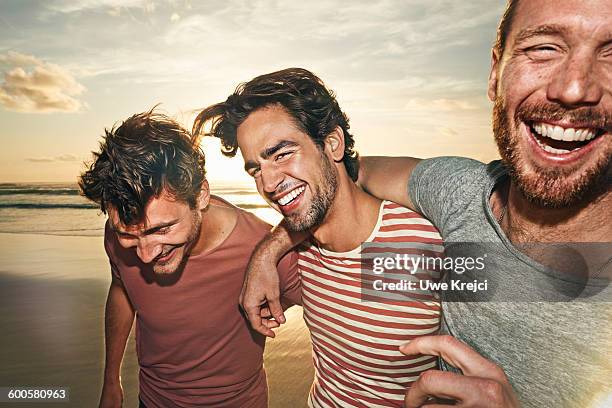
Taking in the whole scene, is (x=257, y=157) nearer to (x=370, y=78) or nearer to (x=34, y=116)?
(x=370, y=78)

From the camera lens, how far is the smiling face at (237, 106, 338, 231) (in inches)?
84.7

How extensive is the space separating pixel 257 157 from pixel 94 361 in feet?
12.1

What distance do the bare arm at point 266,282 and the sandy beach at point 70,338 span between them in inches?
83.8

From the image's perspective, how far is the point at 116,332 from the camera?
2.73m

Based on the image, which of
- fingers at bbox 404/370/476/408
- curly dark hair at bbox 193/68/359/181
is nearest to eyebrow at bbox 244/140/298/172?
curly dark hair at bbox 193/68/359/181

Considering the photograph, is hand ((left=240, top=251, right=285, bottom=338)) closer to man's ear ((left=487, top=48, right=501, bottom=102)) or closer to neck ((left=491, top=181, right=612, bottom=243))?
neck ((left=491, top=181, right=612, bottom=243))

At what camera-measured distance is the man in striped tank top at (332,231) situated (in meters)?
→ 1.95

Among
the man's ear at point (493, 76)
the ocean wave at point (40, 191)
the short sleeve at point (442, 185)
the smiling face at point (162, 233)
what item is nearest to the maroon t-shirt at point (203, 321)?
the smiling face at point (162, 233)

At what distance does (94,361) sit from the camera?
4344 millimetres

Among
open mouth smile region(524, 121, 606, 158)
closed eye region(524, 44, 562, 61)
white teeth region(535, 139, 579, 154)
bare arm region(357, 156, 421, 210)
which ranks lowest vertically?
bare arm region(357, 156, 421, 210)

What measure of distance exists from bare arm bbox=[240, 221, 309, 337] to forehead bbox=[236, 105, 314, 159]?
0.50 m

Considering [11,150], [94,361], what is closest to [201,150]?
[94,361]

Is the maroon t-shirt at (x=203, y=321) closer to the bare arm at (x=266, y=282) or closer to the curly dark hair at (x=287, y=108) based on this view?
the bare arm at (x=266, y=282)

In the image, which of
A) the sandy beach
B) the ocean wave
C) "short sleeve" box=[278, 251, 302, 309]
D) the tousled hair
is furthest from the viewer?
the ocean wave
